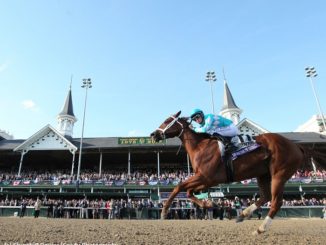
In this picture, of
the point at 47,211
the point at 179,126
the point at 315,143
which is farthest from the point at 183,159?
the point at 179,126

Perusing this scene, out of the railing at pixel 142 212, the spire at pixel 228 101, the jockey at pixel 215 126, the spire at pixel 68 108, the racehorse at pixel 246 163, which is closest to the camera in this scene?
the racehorse at pixel 246 163

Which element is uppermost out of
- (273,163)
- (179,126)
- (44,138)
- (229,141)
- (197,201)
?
(44,138)

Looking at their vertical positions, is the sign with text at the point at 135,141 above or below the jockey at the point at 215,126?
above

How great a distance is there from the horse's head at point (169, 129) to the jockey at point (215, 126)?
1.18 feet

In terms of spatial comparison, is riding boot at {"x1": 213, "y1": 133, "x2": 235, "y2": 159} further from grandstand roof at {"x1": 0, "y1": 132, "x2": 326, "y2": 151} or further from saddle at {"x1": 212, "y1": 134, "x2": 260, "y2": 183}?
grandstand roof at {"x1": 0, "y1": 132, "x2": 326, "y2": 151}

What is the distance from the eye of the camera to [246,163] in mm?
6371

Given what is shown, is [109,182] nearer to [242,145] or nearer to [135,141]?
[135,141]

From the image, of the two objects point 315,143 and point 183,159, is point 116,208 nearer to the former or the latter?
point 183,159

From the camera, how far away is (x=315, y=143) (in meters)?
34.4

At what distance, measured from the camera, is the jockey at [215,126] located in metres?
6.81

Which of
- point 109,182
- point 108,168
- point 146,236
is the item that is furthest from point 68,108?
point 146,236

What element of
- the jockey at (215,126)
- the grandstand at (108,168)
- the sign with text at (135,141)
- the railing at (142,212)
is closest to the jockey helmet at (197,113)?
the jockey at (215,126)

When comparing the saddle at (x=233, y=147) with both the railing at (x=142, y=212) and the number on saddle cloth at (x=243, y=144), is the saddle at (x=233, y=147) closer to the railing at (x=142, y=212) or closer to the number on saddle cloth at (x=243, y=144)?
the number on saddle cloth at (x=243, y=144)

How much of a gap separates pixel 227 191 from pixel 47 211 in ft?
57.5
